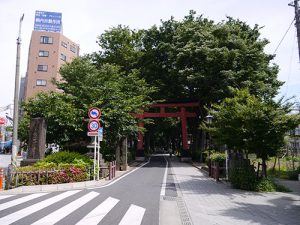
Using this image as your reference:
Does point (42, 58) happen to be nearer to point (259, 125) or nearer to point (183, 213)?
point (259, 125)

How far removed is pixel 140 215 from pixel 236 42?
24150 mm

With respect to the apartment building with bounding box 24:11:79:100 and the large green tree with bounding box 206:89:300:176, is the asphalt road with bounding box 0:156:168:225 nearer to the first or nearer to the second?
the large green tree with bounding box 206:89:300:176

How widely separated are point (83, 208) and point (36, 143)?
9028 mm

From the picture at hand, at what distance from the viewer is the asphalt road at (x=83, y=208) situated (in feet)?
25.1

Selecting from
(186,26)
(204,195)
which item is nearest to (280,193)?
(204,195)

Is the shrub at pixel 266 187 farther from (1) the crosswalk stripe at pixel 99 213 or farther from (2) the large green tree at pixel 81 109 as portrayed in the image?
(2) the large green tree at pixel 81 109

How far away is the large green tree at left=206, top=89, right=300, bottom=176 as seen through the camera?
42.0 feet

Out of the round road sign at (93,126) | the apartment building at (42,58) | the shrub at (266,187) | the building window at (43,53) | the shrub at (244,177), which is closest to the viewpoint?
the shrub at (266,187)

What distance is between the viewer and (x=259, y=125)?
42.7 feet

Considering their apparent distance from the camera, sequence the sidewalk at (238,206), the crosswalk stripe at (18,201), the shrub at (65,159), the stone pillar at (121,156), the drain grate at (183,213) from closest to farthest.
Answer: the drain grate at (183,213)
the sidewalk at (238,206)
the crosswalk stripe at (18,201)
the shrub at (65,159)
the stone pillar at (121,156)

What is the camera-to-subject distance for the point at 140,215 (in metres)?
8.34

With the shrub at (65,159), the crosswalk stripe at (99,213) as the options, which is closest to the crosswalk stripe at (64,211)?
the crosswalk stripe at (99,213)

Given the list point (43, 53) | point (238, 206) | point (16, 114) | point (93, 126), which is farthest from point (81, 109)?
point (43, 53)

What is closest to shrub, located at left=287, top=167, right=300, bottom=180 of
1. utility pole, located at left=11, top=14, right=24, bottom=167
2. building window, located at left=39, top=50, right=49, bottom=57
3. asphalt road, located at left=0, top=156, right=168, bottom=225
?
asphalt road, located at left=0, top=156, right=168, bottom=225
